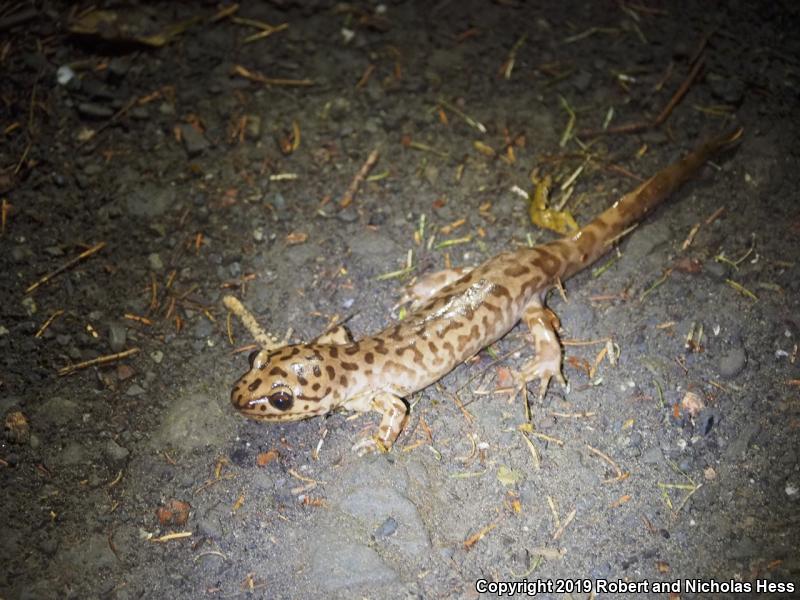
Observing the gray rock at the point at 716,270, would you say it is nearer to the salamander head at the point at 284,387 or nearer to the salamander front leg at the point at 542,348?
the salamander front leg at the point at 542,348

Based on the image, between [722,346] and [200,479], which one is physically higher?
[722,346]

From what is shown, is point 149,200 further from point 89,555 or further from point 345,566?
point 345,566

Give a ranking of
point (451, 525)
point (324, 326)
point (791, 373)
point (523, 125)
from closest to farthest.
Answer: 1. point (451, 525)
2. point (791, 373)
3. point (324, 326)
4. point (523, 125)

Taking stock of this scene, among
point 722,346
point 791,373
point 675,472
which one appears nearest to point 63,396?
point 675,472

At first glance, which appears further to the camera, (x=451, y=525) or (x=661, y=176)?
(x=661, y=176)

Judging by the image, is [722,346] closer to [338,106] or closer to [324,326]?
[324,326]

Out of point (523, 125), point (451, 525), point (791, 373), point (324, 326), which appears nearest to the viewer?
point (451, 525)
